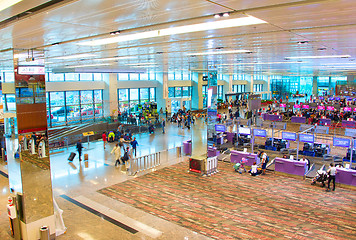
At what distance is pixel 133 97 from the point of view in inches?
1288

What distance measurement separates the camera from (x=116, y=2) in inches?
128

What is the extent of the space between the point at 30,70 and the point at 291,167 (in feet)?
35.6

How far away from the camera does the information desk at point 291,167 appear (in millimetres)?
12234

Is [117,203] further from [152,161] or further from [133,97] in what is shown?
A: [133,97]

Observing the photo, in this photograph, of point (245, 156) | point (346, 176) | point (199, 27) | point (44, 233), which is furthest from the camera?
point (245, 156)

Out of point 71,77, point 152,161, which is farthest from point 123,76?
point 152,161

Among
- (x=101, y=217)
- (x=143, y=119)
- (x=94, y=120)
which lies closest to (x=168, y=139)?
(x=143, y=119)

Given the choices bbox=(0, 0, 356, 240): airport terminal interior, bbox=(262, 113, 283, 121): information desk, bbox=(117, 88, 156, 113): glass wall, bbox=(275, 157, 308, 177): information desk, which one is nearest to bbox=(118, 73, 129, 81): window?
bbox=(117, 88, 156, 113): glass wall

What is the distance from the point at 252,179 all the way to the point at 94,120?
15.8 m

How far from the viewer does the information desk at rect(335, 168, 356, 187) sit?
1106cm

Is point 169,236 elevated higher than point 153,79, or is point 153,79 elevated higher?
point 153,79

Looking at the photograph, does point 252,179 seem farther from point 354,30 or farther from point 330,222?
point 354,30

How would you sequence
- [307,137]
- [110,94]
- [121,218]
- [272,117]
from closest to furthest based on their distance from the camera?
[121,218] → [307,137] → [110,94] → [272,117]

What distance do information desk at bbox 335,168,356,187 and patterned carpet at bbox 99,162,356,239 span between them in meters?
0.46
